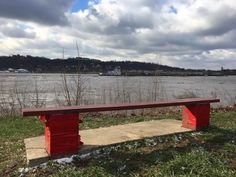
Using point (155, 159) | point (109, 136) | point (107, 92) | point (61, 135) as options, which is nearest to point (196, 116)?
point (109, 136)

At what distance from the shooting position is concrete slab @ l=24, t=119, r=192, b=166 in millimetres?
5742

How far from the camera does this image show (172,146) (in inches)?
247

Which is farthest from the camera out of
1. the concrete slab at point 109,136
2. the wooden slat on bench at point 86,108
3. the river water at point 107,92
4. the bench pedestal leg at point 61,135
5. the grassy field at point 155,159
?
the river water at point 107,92

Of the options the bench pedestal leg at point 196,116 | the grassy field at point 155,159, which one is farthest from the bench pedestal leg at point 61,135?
the bench pedestal leg at point 196,116

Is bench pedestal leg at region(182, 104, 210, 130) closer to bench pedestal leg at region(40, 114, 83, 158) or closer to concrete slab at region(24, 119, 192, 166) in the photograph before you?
concrete slab at region(24, 119, 192, 166)

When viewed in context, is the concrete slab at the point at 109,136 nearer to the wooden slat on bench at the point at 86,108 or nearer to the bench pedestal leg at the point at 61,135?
the bench pedestal leg at the point at 61,135

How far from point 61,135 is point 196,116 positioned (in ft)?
9.64

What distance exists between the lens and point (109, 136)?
6.76m

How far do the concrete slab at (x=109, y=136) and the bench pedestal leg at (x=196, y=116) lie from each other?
0.60 feet

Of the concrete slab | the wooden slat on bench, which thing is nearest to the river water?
the concrete slab

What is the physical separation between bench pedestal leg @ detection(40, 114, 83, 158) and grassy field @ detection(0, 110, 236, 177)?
0.25 meters

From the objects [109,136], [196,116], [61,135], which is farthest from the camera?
[196,116]

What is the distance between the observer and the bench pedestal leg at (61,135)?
564cm

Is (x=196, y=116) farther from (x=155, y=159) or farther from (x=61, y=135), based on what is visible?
(x=61, y=135)
